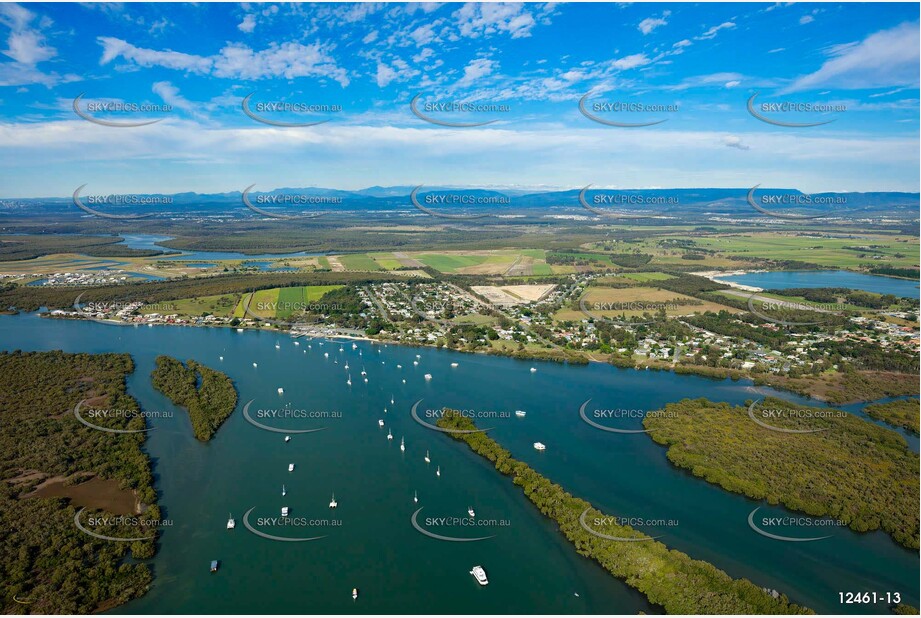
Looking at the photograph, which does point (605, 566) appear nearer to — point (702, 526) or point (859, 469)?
point (702, 526)

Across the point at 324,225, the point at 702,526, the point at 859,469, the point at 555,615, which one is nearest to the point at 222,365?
the point at 555,615

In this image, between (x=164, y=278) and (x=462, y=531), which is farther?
(x=164, y=278)

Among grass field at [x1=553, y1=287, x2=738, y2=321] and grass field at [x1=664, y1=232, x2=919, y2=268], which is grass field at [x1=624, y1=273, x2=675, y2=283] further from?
grass field at [x1=664, y1=232, x2=919, y2=268]

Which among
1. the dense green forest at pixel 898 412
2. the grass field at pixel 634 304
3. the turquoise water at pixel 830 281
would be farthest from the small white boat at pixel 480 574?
the turquoise water at pixel 830 281

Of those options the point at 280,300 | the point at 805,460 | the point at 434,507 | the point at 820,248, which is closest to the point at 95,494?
the point at 434,507

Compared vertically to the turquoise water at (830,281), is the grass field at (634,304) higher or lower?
lower

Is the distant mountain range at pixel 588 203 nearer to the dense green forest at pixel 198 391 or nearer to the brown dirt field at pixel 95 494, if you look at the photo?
the dense green forest at pixel 198 391

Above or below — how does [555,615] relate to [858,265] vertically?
below
